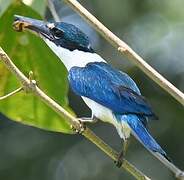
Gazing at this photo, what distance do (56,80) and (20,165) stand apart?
145 inches

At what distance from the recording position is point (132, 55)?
5.39 ft

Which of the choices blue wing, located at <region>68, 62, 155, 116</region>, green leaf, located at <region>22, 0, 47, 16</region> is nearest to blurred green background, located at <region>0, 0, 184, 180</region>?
green leaf, located at <region>22, 0, 47, 16</region>

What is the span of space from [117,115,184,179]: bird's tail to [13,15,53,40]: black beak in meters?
0.20

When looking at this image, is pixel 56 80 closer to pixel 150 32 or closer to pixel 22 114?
pixel 22 114

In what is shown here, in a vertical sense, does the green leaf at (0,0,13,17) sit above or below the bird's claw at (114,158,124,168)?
above

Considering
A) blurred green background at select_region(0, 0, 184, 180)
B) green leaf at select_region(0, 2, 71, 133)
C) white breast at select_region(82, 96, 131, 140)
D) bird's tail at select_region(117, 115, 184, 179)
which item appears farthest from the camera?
blurred green background at select_region(0, 0, 184, 180)

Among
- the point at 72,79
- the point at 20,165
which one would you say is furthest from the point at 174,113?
the point at 72,79

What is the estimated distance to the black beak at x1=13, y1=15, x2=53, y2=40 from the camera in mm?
1702

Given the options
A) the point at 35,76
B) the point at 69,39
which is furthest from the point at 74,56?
the point at 35,76

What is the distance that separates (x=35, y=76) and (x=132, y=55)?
476 mm

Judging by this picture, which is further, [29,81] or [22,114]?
[22,114]

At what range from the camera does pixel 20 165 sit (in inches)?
226

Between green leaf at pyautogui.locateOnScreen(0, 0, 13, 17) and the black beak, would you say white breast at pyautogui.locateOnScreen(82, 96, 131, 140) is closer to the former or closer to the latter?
the black beak

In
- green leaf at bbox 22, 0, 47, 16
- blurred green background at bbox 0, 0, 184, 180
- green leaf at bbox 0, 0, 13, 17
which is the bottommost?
blurred green background at bbox 0, 0, 184, 180
